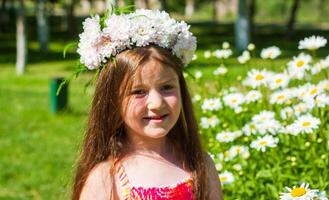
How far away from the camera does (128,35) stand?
2500mm

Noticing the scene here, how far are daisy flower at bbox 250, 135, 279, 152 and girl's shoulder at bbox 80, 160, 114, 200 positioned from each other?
1.12 metres

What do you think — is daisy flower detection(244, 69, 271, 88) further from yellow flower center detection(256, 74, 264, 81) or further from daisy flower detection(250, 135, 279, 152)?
daisy flower detection(250, 135, 279, 152)

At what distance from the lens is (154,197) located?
249 cm

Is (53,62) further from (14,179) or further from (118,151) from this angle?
(118,151)

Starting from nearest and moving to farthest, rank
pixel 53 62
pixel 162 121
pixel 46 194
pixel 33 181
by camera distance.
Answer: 1. pixel 162 121
2. pixel 46 194
3. pixel 33 181
4. pixel 53 62

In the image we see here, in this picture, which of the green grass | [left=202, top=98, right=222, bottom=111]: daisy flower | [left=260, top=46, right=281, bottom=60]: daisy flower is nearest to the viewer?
[left=202, top=98, right=222, bottom=111]: daisy flower

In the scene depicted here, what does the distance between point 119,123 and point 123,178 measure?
0.20 metres

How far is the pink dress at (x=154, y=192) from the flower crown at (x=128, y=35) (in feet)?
1.44

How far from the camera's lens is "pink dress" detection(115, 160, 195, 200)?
2486 millimetres

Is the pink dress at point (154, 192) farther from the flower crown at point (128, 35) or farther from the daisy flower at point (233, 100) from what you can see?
the daisy flower at point (233, 100)

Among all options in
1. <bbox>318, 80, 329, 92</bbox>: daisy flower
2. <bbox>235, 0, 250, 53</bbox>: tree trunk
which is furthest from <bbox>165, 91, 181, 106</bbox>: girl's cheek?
<bbox>235, 0, 250, 53</bbox>: tree trunk

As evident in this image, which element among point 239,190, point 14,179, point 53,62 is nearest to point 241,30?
point 53,62

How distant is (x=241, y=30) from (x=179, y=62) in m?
19.3

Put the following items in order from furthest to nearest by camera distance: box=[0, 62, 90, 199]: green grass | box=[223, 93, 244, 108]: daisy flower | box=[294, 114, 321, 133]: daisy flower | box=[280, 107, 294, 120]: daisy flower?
box=[0, 62, 90, 199]: green grass → box=[223, 93, 244, 108]: daisy flower → box=[280, 107, 294, 120]: daisy flower → box=[294, 114, 321, 133]: daisy flower
